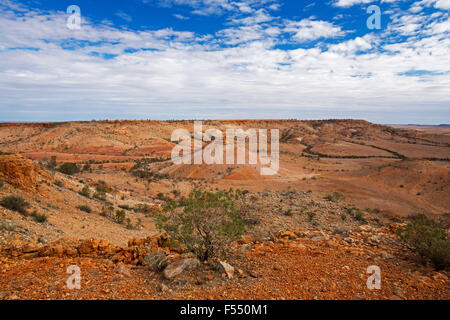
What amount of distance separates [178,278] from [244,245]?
6.53 feet

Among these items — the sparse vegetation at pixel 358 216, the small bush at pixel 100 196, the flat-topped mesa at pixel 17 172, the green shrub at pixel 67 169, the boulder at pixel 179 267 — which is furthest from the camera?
the green shrub at pixel 67 169

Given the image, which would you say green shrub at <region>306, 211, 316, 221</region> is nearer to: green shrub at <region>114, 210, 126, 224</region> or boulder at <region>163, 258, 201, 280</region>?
A: boulder at <region>163, 258, 201, 280</region>

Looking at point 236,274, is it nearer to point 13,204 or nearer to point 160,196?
point 13,204

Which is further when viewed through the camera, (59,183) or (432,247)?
(59,183)

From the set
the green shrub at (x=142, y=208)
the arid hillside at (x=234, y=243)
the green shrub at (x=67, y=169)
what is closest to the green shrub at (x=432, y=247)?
the arid hillside at (x=234, y=243)

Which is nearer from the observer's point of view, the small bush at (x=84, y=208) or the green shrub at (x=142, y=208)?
the small bush at (x=84, y=208)

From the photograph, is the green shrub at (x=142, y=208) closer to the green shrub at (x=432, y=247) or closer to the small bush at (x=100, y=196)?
the small bush at (x=100, y=196)

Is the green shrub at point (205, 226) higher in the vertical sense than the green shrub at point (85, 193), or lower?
higher

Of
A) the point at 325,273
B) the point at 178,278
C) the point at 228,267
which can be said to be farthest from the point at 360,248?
the point at 178,278

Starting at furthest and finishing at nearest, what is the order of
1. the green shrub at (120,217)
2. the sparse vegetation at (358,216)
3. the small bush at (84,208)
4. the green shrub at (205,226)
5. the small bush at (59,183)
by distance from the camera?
the small bush at (59,183) → the green shrub at (120,217) → the small bush at (84,208) → the sparse vegetation at (358,216) → the green shrub at (205,226)

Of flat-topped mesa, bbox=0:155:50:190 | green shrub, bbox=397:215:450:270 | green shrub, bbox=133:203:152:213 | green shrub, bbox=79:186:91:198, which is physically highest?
flat-topped mesa, bbox=0:155:50:190

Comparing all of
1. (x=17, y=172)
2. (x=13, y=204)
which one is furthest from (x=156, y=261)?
(x=17, y=172)

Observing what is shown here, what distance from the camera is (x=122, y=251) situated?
17.3 ft

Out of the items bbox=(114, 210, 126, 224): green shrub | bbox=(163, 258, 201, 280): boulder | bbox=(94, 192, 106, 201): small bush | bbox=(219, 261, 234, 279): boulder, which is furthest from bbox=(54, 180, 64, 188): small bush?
bbox=(219, 261, 234, 279): boulder
